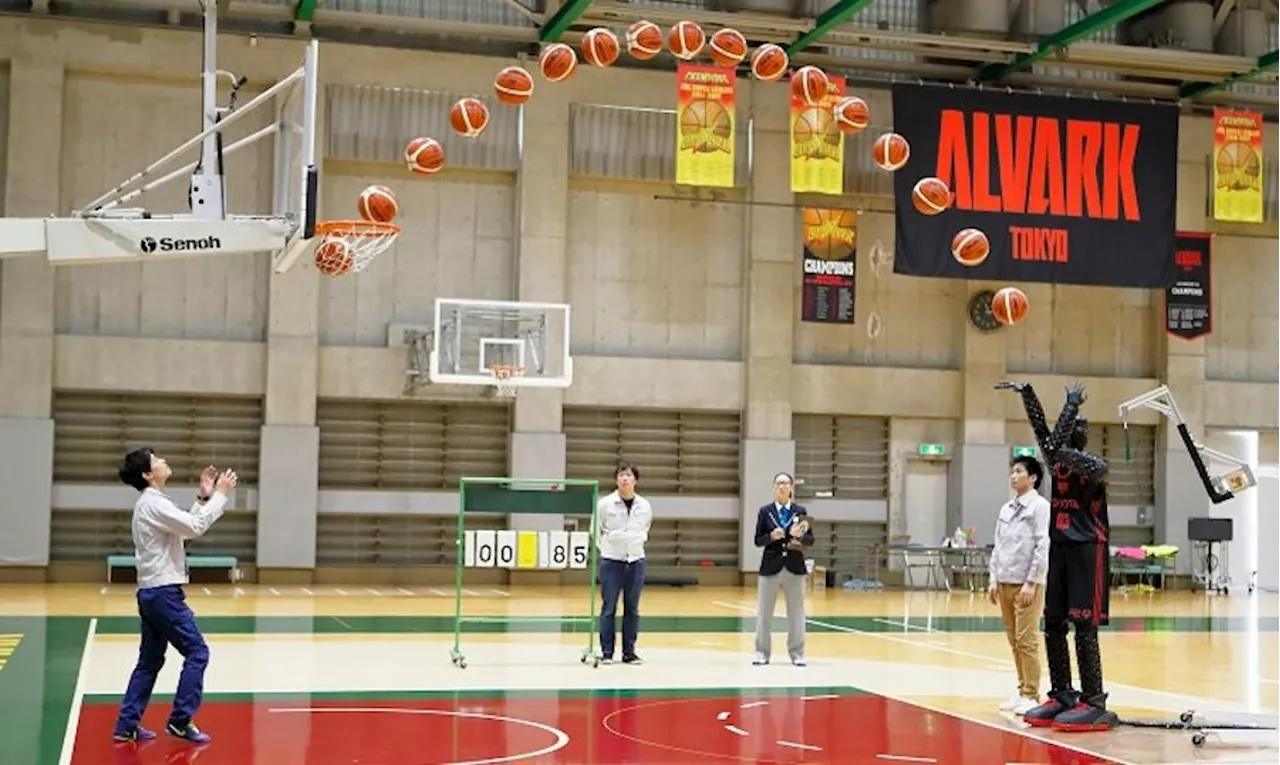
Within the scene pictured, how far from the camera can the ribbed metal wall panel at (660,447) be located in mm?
29922

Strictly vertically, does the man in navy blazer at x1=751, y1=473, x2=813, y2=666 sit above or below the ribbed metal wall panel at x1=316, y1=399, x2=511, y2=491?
below

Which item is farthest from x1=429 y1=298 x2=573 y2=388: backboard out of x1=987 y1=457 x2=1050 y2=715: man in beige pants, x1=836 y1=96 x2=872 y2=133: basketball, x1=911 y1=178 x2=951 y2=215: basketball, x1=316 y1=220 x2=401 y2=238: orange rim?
x1=987 y1=457 x2=1050 y2=715: man in beige pants

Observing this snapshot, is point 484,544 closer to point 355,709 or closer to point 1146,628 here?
point 355,709

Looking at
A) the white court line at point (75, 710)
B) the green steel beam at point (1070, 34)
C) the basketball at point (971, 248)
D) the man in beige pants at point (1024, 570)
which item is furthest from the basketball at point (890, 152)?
the white court line at point (75, 710)

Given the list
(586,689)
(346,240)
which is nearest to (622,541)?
(586,689)

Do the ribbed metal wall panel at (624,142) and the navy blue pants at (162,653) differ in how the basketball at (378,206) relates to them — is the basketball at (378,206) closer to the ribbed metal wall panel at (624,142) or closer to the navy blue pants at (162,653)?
the ribbed metal wall panel at (624,142)

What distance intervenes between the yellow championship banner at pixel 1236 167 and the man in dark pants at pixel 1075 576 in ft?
64.4

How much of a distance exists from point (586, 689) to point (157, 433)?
16948 mm

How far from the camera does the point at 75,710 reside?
11406 mm

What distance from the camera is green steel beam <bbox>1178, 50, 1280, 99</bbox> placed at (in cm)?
2995

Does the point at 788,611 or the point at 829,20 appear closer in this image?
the point at 788,611

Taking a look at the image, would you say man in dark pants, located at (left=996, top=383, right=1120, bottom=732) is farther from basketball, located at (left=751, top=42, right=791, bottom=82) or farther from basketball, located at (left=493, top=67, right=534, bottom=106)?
basketball, located at (left=493, top=67, right=534, bottom=106)

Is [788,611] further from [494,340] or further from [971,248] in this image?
[494,340]

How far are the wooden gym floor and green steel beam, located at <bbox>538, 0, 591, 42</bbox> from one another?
34.2 feet
